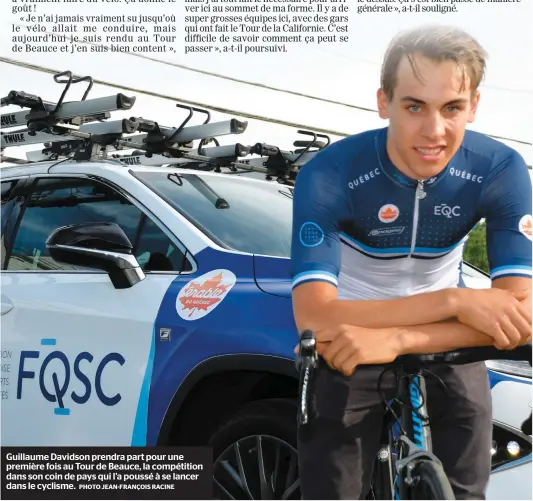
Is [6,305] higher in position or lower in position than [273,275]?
lower

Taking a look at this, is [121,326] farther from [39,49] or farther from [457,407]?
[457,407]

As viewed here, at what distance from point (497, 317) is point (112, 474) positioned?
1978mm

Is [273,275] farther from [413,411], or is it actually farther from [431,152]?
[413,411]

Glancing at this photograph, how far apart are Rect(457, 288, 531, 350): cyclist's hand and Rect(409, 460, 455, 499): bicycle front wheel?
34 centimetres

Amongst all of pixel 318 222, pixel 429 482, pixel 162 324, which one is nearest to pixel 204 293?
pixel 162 324

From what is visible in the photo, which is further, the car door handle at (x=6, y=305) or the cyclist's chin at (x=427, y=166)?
the car door handle at (x=6, y=305)

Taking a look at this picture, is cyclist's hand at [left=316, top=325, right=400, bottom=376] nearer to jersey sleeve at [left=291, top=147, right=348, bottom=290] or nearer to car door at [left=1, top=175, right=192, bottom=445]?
jersey sleeve at [left=291, top=147, right=348, bottom=290]

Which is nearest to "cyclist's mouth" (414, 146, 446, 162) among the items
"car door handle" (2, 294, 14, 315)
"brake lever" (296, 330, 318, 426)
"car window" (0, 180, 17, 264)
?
"brake lever" (296, 330, 318, 426)

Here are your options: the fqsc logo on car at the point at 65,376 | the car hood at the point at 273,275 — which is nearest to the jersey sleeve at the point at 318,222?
the car hood at the point at 273,275

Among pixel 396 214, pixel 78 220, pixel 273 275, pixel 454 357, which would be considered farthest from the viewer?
pixel 78 220

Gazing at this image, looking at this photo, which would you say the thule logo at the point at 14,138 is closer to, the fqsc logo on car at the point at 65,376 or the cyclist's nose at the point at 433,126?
the fqsc logo on car at the point at 65,376

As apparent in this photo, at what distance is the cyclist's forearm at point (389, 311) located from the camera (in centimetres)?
232

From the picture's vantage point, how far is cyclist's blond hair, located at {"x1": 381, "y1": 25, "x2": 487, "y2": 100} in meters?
2.45

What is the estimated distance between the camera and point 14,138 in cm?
516
